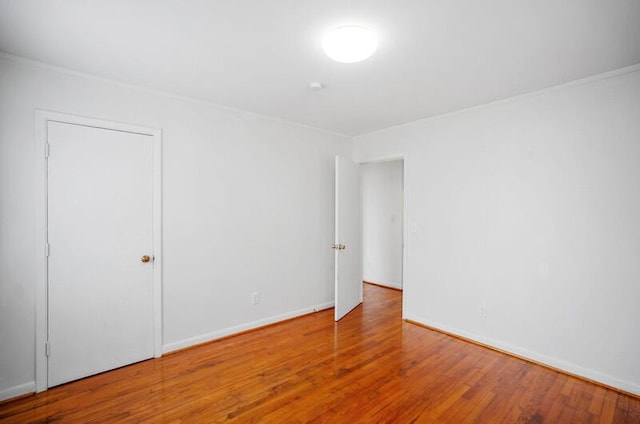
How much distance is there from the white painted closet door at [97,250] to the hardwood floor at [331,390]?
23cm

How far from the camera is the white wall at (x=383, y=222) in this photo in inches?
218

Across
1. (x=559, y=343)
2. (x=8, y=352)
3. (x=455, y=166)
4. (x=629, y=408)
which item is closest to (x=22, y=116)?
(x=8, y=352)

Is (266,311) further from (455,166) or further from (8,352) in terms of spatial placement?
(455,166)

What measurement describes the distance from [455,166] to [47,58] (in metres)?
3.77

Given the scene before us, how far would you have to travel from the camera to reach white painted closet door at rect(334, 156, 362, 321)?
12.6 feet

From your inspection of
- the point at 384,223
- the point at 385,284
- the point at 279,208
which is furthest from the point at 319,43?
the point at 385,284

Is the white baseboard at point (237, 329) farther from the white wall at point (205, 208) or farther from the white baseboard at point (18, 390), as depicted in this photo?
the white baseboard at point (18, 390)

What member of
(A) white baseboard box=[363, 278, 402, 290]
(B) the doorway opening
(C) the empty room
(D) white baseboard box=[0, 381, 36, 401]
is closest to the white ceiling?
(C) the empty room

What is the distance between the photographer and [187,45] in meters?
2.04

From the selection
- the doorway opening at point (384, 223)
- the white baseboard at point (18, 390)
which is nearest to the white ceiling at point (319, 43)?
the white baseboard at point (18, 390)

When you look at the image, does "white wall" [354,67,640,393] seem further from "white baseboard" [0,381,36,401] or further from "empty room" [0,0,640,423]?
"white baseboard" [0,381,36,401]

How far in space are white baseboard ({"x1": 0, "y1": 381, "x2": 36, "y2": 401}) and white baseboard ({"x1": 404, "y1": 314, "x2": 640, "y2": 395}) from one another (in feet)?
12.2

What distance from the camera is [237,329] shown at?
3.40 metres

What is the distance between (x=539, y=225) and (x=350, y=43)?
92.7 inches
